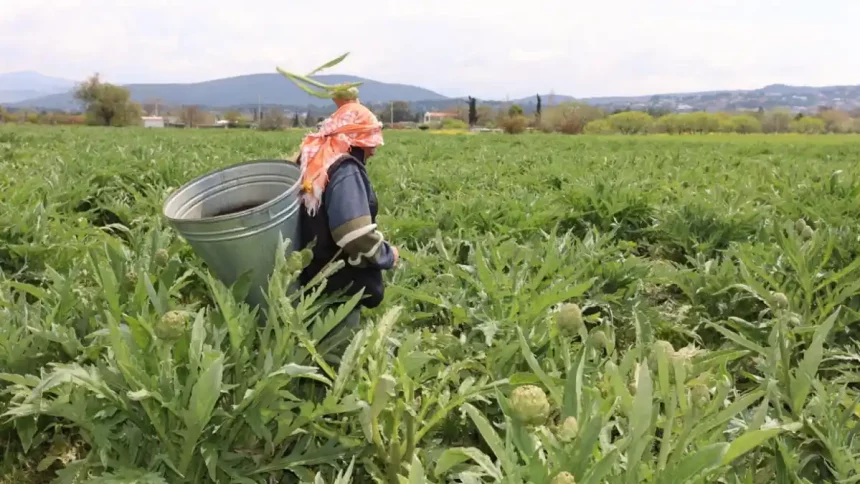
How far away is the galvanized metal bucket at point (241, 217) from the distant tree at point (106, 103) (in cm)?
6877

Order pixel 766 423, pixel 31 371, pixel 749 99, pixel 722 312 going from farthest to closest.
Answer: pixel 749 99, pixel 722 312, pixel 31 371, pixel 766 423

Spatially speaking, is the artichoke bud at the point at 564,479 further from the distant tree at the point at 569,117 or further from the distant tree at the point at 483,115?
the distant tree at the point at 483,115

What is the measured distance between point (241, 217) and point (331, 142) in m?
0.47

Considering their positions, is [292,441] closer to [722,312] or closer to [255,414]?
[255,414]

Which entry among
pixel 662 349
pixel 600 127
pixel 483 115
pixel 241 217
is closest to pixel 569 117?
pixel 600 127

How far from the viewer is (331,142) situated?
7.33 ft

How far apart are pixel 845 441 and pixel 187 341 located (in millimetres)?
1780

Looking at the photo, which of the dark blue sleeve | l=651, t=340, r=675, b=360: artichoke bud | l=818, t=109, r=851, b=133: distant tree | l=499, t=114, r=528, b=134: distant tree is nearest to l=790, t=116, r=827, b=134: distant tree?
l=818, t=109, r=851, b=133: distant tree

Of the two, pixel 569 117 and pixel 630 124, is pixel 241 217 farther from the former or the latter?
pixel 569 117

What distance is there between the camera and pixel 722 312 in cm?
302

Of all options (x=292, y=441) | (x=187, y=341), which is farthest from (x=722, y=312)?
(x=187, y=341)

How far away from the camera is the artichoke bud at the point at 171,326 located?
5.20ft

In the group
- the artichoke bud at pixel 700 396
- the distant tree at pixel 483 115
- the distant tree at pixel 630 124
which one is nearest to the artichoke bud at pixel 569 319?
the artichoke bud at pixel 700 396

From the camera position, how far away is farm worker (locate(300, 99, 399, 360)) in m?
2.13
